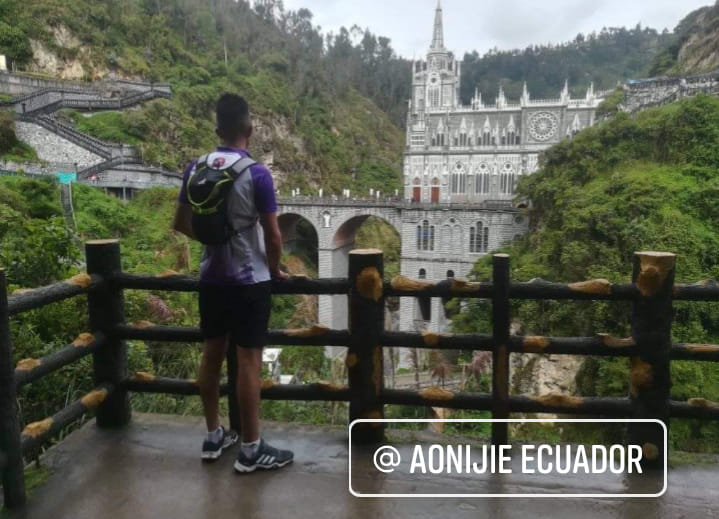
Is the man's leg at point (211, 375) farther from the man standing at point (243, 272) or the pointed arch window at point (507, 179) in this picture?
the pointed arch window at point (507, 179)

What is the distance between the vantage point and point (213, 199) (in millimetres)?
2354

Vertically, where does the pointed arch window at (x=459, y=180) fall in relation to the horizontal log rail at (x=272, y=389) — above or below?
above

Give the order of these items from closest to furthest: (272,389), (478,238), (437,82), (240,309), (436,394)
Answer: (240,309), (436,394), (272,389), (478,238), (437,82)

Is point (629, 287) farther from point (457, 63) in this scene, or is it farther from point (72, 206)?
point (457, 63)

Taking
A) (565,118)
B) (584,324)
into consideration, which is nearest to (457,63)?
(565,118)

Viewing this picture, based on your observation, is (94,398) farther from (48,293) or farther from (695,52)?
(695,52)

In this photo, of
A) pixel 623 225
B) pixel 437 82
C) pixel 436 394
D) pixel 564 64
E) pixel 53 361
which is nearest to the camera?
pixel 53 361

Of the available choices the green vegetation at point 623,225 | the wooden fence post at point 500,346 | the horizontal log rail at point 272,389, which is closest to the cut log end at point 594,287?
the wooden fence post at point 500,346

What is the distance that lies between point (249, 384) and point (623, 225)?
1584 cm

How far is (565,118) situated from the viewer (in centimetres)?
4081

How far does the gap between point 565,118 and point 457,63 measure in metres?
11.7

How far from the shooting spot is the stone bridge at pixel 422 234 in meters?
27.7

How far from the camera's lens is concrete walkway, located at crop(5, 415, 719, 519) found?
2.29 meters

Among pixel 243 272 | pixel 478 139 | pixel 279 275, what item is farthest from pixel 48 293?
pixel 478 139
